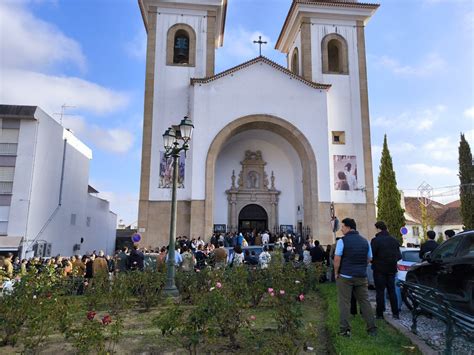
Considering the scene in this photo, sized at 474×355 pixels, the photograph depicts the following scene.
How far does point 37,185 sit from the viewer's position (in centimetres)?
2092

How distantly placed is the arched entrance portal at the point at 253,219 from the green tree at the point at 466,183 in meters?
14.3

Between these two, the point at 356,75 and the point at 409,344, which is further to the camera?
the point at 356,75

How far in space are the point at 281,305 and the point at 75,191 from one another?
1020 inches

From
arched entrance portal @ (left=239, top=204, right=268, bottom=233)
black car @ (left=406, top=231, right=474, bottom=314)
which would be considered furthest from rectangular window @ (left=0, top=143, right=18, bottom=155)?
black car @ (left=406, top=231, right=474, bottom=314)

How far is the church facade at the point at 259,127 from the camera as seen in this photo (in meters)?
20.5

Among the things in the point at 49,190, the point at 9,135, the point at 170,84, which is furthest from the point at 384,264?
the point at 49,190

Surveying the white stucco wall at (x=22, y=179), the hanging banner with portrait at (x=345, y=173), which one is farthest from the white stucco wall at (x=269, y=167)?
the white stucco wall at (x=22, y=179)

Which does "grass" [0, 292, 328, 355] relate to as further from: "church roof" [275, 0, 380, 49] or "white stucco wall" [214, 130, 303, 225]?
"church roof" [275, 0, 380, 49]

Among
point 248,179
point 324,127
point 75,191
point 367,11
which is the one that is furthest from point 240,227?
point 367,11

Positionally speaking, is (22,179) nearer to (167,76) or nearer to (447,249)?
(167,76)

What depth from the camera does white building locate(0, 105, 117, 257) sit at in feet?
64.3

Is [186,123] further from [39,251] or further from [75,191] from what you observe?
[75,191]

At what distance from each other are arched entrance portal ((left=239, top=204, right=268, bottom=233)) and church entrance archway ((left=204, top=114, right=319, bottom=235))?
2831 millimetres

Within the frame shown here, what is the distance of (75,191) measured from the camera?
2788 centimetres
